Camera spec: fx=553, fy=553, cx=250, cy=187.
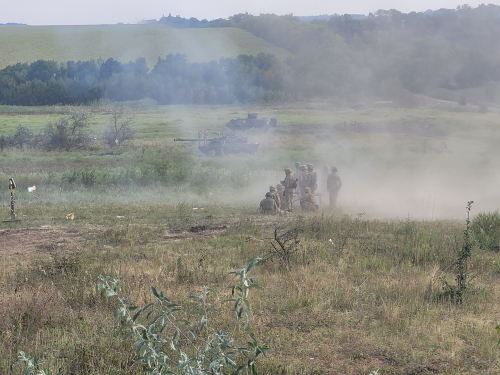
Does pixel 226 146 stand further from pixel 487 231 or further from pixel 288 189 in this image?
pixel 487 231

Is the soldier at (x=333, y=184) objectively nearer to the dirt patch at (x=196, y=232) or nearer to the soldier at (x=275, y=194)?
the soldier at (x=275, y=194)

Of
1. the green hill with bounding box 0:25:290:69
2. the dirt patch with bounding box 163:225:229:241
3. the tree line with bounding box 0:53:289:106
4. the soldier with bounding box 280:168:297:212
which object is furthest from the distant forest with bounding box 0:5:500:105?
the dirt patch with bounding box 163:225:229:241

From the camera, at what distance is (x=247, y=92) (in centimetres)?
4891

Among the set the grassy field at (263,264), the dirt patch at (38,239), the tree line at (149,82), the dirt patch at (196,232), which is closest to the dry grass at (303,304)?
the grassy field at (263,264)

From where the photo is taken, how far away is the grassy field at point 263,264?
5059mm

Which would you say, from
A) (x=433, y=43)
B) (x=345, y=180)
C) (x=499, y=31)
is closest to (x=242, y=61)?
(x=433, y=43)

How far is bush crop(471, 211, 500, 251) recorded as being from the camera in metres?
9.59

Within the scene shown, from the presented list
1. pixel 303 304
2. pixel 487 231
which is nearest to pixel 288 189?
pixel 487 231

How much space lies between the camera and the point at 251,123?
35594mm

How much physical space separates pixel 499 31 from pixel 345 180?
25.1 m

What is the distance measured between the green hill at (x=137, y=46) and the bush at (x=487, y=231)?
44725 mm

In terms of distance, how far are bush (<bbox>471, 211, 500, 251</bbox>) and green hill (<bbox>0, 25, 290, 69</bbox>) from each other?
4472 centimetres

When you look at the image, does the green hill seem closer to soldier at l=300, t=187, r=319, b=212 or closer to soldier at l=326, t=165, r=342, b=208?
soldier at l=326, t=165, r=342, b=208

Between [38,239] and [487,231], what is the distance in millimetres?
A: 8396
